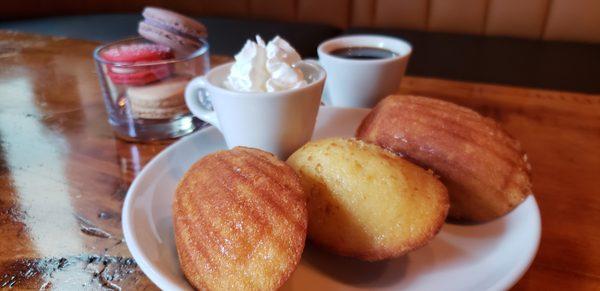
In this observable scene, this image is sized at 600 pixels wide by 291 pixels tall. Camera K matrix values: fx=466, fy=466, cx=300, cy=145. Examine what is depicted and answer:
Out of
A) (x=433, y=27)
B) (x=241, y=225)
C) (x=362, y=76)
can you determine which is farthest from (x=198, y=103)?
(x=433, y=27)

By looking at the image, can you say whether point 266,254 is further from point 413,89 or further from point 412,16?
point 412,16

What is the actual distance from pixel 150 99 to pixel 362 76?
17.9 inches

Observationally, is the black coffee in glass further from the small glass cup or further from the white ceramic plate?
the white ceramic plate

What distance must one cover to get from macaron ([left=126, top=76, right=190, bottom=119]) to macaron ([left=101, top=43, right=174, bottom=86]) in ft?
0.07

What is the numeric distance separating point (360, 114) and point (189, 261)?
0.50 meters

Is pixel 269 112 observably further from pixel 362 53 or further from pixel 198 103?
pixel 362 53

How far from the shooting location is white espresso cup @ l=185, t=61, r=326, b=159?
0.70 m

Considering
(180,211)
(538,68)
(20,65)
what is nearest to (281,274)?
(180,211)

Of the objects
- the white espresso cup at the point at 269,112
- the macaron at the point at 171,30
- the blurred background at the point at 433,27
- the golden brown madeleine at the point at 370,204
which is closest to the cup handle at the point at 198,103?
the white espresso cup at the point at 269,112

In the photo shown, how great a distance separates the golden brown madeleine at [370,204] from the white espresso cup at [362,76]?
15.2 inches

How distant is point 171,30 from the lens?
A: 1051 mm

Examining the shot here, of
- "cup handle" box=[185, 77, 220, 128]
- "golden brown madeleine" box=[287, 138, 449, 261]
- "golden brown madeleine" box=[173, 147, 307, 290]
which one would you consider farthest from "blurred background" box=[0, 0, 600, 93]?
"golden brown madeleine" box=[173, 147, 307, 290]

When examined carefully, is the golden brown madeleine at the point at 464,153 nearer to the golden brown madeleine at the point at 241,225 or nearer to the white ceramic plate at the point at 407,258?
the white ceramic plate at the point at 407,258

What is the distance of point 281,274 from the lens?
47 centimetres
